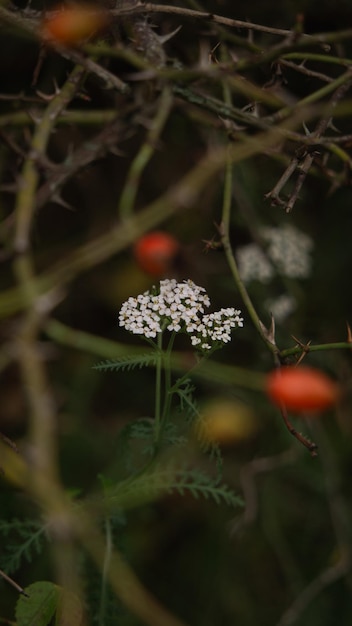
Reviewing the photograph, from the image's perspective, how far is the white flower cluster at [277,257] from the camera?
237 centimetres

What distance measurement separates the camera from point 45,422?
2.93ft

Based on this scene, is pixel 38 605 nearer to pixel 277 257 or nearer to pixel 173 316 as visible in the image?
pixel 173 316

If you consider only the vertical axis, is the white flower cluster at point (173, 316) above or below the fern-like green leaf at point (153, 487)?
above

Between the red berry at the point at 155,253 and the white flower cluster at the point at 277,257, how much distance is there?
3.32ft

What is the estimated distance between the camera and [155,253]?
1.31 metres

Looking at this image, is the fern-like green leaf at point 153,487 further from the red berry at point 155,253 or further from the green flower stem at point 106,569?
the red berry at point 155,253

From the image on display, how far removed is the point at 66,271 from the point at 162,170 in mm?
1771

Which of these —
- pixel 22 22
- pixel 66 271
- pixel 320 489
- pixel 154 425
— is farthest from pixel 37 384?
pixel 320 489

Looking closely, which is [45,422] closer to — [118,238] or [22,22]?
[118,238]

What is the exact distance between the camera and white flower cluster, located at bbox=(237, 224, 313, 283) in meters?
2.37

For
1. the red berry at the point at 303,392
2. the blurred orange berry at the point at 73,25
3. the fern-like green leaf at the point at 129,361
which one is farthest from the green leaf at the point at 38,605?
the blurred orange berry at the point at 73,25

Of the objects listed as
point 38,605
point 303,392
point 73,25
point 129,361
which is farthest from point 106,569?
point 73,25

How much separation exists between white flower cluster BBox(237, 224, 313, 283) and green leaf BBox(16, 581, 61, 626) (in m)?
1.28

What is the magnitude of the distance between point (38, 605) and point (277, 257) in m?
1.43
